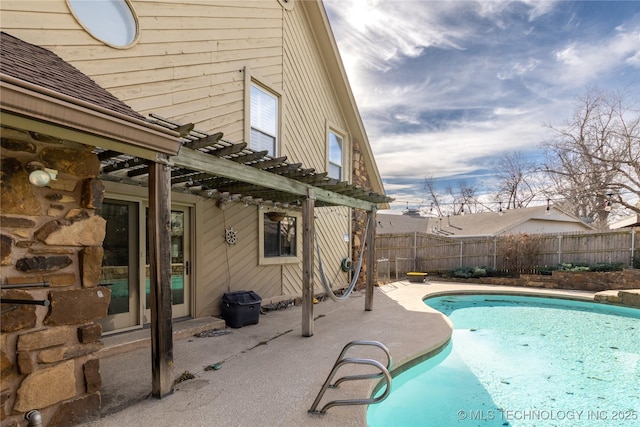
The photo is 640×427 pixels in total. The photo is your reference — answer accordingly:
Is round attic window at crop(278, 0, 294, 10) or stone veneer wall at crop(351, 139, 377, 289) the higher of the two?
round attic window at crop(278, 0, 294, 10)

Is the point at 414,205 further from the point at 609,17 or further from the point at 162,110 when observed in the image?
the point at 162,110

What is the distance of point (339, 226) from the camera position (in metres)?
9.21

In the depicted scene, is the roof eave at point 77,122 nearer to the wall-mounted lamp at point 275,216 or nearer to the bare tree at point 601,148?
the wall-mounted lamp at point 275,216

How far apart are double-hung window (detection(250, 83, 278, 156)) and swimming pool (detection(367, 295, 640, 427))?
14.8 ft

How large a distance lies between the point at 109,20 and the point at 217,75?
5.33 feet

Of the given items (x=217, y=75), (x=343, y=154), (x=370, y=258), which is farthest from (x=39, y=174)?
(x=343, y=154)

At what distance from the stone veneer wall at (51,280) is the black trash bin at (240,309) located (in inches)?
106

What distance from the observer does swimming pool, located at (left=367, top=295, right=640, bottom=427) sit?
135 inches

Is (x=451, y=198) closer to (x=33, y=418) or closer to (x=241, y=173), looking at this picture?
(x=241, y=173)

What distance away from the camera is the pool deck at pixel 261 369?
277 cm

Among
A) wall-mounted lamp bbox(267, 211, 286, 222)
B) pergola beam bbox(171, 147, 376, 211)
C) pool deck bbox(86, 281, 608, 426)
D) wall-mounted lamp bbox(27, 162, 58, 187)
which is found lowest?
pool deck bbox(86, 281, 608, 426)

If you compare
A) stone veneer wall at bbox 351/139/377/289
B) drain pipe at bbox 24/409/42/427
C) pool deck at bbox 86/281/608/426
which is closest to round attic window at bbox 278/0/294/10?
stone veneer wall at bbox 351/139/377/289

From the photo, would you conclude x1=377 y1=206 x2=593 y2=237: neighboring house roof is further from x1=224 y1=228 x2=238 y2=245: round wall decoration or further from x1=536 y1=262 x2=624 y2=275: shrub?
x1=224 y1=228 x2=238 y2=245: round wall decoration

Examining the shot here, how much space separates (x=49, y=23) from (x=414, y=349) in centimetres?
563
